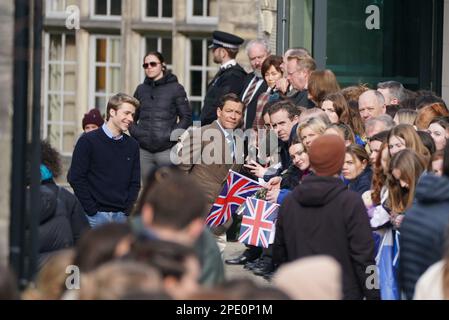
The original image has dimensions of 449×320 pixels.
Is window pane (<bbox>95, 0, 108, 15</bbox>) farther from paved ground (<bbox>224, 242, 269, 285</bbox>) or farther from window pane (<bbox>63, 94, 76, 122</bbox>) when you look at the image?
paved ground (<bbox>224, 242, 269, 285</bbox>)

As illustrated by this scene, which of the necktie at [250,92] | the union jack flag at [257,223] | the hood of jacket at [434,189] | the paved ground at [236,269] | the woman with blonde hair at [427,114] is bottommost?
the paved ground at [236,269]

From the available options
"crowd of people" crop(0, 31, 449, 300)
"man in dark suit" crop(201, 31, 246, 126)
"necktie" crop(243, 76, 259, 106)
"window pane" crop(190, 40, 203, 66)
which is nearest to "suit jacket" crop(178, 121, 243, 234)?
"crowd of people" crop(0, 31, 449, 300)

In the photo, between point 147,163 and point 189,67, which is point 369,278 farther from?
point 189,67

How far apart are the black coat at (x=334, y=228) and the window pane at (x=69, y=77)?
12407mm

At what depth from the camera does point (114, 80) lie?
19.1m

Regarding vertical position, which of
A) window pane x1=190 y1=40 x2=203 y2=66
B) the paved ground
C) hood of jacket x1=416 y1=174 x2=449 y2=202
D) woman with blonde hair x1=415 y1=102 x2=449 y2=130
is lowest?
the paved ground

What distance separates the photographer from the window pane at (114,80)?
19.0 metres

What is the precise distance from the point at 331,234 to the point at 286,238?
30 cm

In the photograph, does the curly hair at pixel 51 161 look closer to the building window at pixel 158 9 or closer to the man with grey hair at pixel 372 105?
the man with grey hair at pixel 372 105

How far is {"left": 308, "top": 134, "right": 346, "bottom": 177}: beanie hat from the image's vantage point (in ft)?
23.5

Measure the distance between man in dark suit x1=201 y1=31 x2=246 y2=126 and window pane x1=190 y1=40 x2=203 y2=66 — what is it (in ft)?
19.8

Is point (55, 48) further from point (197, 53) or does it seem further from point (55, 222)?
point (55, 222)

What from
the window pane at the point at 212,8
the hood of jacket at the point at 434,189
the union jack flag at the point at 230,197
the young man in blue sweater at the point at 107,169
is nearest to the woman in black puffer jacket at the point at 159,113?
the union jack flag at the point at 230,197

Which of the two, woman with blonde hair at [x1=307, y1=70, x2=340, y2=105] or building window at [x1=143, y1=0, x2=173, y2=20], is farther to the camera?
building window at [x1=143, y1=0, x2=173, y2=20]
